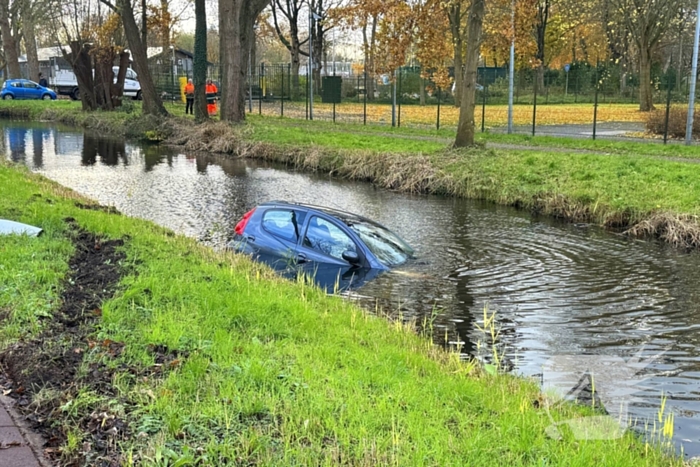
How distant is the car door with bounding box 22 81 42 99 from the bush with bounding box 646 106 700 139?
44.1 meters

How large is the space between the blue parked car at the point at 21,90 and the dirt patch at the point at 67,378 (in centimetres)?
5088

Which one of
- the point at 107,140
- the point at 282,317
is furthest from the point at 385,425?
the point at 107,140

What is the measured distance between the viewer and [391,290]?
10375 mm

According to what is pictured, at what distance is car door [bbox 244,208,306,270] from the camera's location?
11016mm

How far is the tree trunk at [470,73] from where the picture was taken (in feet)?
69.1

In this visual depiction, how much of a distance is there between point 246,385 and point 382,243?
253 inches

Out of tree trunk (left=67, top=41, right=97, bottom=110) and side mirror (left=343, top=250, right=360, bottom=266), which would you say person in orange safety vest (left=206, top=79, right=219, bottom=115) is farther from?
side mirror (left=343, top=250, right=360, bottom=266)

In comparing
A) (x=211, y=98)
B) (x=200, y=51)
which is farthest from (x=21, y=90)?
(x=200, y=51)

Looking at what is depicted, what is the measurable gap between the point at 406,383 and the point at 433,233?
955 centimetres

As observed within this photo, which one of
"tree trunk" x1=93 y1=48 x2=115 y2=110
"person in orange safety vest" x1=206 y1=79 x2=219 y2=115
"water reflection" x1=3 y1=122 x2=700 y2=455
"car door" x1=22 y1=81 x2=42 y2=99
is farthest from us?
"car door" x1=22 y1=81 x2=42 y2=99

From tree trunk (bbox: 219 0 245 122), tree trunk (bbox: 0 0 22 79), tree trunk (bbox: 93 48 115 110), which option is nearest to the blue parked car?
tree trunk (bbox: 0 0 22 79)

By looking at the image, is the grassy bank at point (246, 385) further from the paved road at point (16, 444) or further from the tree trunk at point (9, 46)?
the tree trunk at point (9, 46)

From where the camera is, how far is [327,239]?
1095 centimetres

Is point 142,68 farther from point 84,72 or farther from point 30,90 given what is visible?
point 30,90
